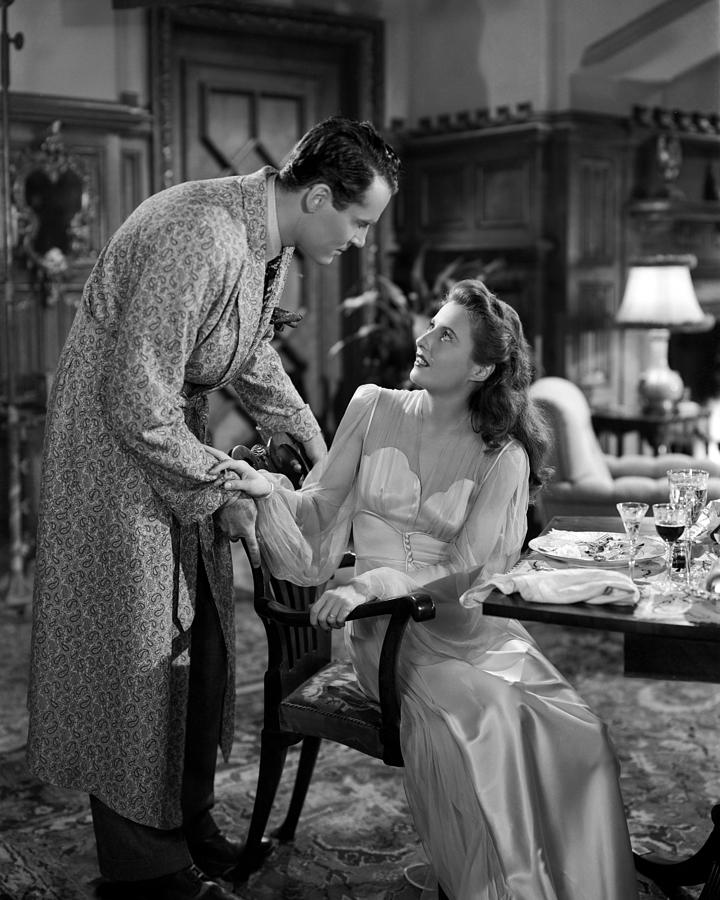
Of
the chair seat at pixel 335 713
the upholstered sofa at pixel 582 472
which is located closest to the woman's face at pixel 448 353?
the chair seat at pixel 335 713

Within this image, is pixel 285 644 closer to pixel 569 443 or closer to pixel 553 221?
pixel 569 443

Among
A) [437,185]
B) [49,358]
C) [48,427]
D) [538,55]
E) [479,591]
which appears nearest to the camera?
[479,591]

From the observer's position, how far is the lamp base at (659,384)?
594 centimetres

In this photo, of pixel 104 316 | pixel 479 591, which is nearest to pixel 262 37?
pixel 104 316

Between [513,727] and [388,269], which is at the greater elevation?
[388,269]

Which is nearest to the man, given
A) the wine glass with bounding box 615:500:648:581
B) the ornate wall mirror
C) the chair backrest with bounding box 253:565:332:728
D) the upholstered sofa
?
the chair backrest with bounding box 253:565:332:728

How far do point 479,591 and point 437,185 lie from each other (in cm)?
489

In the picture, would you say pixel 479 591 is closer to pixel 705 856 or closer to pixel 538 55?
pixel 705 856

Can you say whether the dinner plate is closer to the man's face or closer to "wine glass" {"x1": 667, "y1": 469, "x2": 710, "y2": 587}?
"wine glass" {"x1": 667, "y1": 469, "x2": 710, "y2": 587}

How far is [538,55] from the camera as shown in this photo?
245 inches

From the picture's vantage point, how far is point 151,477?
2.43 m

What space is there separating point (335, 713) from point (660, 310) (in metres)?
3.84

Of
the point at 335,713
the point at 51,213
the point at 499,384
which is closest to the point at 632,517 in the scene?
the point at 499,384

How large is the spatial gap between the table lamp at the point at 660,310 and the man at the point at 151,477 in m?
3.62
